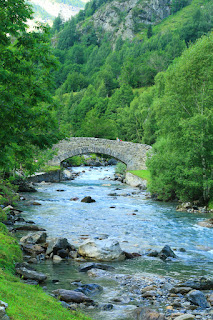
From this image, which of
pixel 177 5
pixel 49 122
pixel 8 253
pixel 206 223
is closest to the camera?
pixel 8 253

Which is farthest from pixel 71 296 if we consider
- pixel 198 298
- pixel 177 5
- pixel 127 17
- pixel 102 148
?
pixel 177 5

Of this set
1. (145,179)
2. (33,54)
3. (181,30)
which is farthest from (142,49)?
(33,54)

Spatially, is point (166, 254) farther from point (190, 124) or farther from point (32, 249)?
point (190, 124)

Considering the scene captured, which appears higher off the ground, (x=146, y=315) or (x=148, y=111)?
(x=148, y=111)

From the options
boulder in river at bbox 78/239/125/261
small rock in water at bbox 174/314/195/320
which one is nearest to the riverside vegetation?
small rock in water at bbox 174/314/195/320

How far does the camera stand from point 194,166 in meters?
20.9

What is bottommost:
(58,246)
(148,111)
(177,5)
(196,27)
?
(58,246)

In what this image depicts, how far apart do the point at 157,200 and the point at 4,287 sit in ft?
64.4

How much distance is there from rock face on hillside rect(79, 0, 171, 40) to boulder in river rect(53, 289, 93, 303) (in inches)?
6358

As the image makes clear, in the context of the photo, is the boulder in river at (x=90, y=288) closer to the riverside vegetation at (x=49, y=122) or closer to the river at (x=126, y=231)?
the river at (x=126, y=231)

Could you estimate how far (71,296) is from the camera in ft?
22.2

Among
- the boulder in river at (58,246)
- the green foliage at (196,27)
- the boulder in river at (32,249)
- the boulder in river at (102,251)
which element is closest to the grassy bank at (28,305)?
the boulder in river at (32,249)

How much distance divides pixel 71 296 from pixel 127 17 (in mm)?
173976

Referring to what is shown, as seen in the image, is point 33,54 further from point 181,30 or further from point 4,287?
point 181,30
